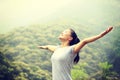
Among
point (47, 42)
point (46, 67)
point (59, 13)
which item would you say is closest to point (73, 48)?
point (46, 67)

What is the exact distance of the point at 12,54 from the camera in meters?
7.86

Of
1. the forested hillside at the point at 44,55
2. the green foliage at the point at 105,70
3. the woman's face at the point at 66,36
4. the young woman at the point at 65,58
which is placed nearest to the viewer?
the young woman at the point at 65,58

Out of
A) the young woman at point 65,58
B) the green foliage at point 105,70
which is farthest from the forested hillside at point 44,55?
the young woman at point 65,58

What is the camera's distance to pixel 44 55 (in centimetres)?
827

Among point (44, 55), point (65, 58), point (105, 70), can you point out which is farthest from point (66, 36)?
point (44, 55)

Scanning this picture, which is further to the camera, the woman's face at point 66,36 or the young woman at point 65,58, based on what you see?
the woman's face at point 66,36

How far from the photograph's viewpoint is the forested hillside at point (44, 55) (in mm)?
7539

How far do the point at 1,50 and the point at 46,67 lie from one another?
4.37 feet

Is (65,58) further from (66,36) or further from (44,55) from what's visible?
(44,55)

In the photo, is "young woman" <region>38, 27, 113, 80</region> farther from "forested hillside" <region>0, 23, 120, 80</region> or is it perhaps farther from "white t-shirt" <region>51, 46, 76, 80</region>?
"forested hillside" <region>0, 23, 120, 80</region>

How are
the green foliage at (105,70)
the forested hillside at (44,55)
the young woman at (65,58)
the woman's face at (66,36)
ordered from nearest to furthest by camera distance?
1. the young woman at (65,58)
2. the woman's face at (66,36)
3. the forested hillside at (44,55)
4. the green foliage at (105,70)

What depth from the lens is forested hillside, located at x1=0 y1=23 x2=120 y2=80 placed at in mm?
7539

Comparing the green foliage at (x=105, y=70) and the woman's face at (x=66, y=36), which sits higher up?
the woman's face at (x=66, y=36)

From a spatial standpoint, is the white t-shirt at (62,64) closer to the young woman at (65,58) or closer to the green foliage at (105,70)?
the young woman at (65,58)
